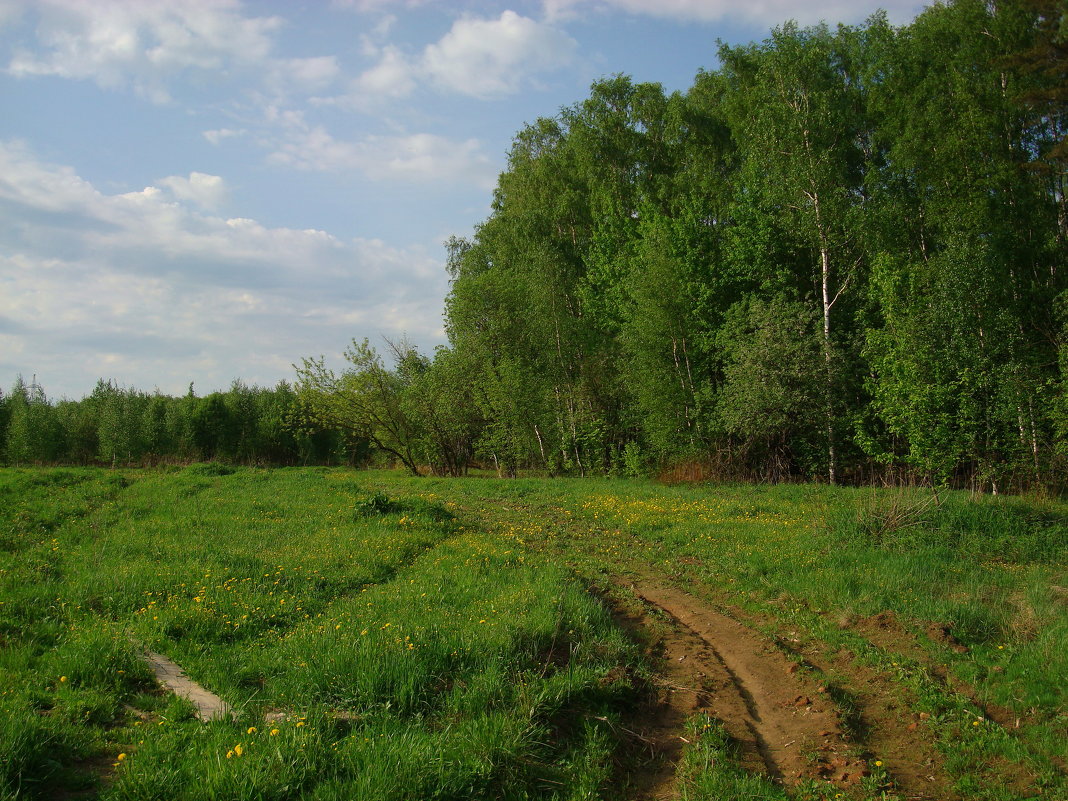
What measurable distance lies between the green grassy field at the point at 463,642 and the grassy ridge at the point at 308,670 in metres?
0.03

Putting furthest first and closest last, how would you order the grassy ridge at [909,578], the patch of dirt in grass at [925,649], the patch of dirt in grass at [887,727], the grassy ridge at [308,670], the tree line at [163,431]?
1. the tree line at [163,431]
2. the patch of dirt in grass at [925,649]
3. the grassy ridge at [909,578]
4. the patch of dirt in grass at [887,727]
5. the grassy ridge at [308,670]

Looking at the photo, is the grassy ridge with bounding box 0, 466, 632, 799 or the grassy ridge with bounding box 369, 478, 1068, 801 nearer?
the grassy ridge with bounding box 0, 466, 632, 799

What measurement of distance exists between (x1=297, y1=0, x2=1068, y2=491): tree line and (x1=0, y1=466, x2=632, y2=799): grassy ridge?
15151 mm

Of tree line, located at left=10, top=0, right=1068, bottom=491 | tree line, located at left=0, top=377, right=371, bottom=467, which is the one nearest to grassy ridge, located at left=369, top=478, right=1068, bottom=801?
tree line, located at left=10, top=0, right=1068, bottom=491

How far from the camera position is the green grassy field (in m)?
4.93

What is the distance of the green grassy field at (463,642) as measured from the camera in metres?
4.93

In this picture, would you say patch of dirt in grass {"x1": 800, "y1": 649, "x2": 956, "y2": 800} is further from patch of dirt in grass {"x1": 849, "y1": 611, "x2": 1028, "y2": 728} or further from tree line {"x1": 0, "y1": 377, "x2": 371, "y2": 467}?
Result: tree line {"x1": 0, "y1": 377, "x2": 371, "y2": 467}

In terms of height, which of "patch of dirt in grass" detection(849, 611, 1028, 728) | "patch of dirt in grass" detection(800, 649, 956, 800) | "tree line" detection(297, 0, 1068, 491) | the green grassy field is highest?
"tree line" detection(297, 0, 1068, 491)

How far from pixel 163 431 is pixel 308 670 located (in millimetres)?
56832

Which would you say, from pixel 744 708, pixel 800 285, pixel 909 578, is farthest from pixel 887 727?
pixel 800 285

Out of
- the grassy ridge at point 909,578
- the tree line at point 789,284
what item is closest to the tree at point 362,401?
the tree line at point 789,284

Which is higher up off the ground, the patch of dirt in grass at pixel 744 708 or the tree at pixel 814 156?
the tree at pixel 814 156

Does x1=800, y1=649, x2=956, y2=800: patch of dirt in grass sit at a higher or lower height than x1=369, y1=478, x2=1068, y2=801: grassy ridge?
→ lower

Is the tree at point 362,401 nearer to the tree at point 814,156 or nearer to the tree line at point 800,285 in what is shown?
the tree line at point 800,285
